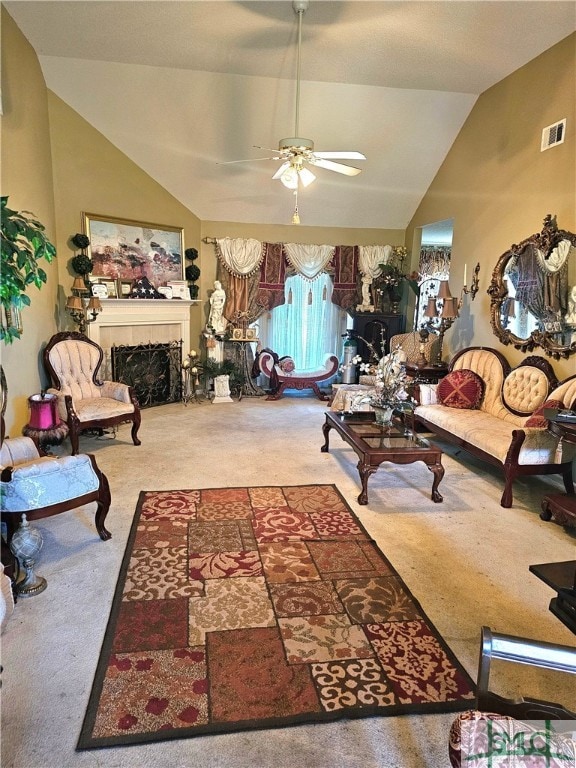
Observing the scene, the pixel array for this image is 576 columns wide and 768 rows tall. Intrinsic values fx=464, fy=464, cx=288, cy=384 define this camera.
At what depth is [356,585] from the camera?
255cm

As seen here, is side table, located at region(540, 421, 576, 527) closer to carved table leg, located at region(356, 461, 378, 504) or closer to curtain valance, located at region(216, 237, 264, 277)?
carved table leg, located at region(356, 461, 378, 504)

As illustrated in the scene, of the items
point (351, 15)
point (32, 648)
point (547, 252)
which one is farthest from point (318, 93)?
point (32, 648)

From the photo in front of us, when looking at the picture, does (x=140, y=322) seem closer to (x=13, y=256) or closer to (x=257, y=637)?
(x=13, y=256)

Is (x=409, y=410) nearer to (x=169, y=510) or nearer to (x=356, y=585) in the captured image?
(x=356, y=585)

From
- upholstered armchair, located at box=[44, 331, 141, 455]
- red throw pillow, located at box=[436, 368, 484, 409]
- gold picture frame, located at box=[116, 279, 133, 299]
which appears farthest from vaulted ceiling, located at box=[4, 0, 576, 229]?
red throw pillow, located at box=[436, 368, 484, 409]

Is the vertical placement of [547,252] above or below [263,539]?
above

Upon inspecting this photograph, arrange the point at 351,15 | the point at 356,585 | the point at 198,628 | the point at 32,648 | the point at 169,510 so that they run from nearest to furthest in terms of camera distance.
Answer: the point at 32,648
the point at 198,628
the point at 356,585
the point at 169,510
the point at 351,15

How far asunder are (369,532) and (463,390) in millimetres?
2341

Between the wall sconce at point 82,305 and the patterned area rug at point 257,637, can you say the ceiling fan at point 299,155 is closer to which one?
the wall sconce at point 82,305

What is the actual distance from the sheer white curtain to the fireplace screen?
156 cm

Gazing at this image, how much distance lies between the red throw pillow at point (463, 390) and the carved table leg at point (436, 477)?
144cm

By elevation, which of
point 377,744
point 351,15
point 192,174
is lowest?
point 377,744

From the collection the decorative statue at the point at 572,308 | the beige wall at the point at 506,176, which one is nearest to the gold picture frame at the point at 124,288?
the beige wall at the point at 506,176

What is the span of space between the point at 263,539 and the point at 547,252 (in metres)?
3.62
